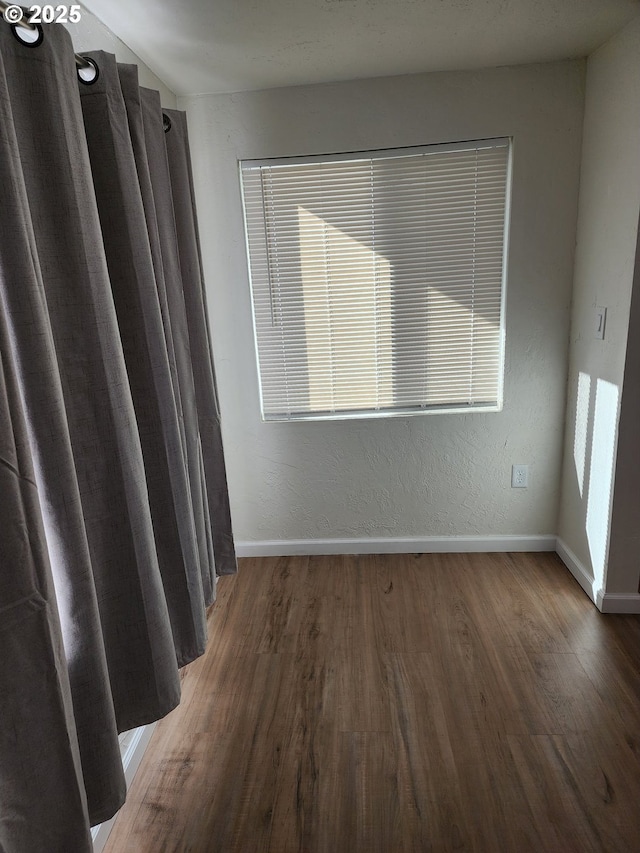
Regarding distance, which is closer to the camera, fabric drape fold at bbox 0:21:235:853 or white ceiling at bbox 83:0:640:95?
fabric drape fold at bbox 0:21:235:853

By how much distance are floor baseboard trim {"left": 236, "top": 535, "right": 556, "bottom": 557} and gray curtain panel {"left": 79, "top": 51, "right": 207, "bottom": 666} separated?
4.19 feet

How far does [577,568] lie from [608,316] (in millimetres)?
1190

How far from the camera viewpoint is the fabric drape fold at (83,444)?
0.89 metres

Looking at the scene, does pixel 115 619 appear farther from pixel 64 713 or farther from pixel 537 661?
pixel 537 661

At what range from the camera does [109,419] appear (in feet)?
3.86

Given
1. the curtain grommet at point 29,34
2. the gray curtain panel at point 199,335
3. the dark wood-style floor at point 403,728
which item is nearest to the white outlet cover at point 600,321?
the dark wood-style floor at point 403,728

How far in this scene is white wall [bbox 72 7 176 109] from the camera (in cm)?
151

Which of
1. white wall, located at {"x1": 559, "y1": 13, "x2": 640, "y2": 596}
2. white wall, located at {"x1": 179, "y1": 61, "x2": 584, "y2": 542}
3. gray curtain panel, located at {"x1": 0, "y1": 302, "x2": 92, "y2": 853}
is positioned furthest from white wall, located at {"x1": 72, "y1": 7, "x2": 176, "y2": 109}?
white wall, located at {"x1": 559, "y1": 13, "x2": 640, "y2": 596}

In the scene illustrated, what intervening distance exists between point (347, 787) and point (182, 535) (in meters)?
0.89

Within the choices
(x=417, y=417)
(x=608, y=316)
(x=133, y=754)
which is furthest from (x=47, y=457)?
(x=608, y=316)

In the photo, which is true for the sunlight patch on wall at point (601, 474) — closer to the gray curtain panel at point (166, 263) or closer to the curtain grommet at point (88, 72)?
the gray curtain panel at point (166, 263)

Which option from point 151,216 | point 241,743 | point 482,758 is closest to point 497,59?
point 151,216

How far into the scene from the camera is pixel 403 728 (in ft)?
5.64

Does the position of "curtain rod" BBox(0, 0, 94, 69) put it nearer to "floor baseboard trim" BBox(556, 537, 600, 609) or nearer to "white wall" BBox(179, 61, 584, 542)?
"white wall" BBox(179, 61, 584, 542)
